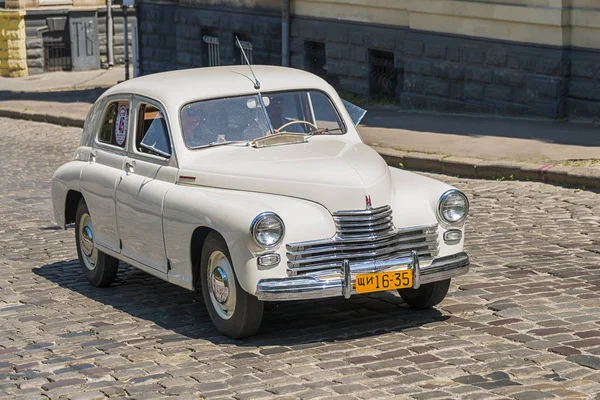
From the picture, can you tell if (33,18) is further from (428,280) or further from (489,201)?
(428,280)

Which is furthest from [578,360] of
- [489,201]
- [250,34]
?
[250,34]

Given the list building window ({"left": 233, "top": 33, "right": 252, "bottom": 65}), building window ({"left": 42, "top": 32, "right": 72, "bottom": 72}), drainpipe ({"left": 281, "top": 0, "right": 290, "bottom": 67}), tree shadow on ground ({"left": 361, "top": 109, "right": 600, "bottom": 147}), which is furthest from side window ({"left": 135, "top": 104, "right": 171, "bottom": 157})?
building window ({"left": 42, "top": 32, "right": 72, "bottom": 72})

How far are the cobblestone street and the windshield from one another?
1.23 metres

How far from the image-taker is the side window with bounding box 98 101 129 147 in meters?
9.63

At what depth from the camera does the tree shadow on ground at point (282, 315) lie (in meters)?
8.12

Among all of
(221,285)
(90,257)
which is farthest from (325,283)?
(90,257)

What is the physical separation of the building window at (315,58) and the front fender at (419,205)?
14.7m

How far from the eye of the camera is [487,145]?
16047 millimetres

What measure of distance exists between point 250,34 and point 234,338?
56.9 feet

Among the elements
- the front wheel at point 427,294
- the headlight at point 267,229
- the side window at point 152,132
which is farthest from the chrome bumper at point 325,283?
the side window at point 152,132

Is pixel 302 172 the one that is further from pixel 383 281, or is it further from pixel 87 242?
pixel 87 242

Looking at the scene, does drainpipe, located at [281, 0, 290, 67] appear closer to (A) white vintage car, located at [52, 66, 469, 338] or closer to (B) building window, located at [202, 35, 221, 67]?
(B) building window, located at [202, 35, 221, 67]

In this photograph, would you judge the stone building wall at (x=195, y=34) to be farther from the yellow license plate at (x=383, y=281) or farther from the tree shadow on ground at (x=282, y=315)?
the yellow license plate at (x=383, y=281)

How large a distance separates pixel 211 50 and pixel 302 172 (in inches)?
738
